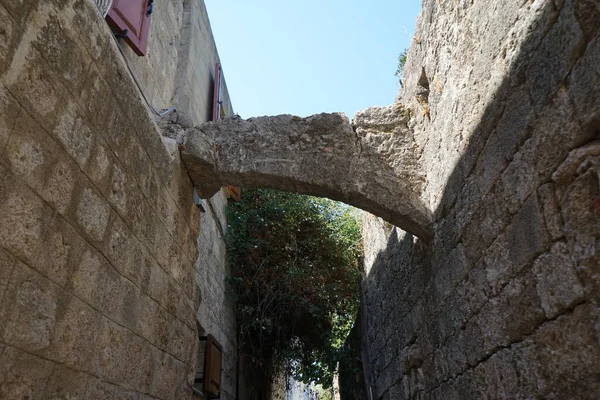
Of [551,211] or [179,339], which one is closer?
[551,211]

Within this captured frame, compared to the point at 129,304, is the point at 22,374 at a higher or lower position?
lower

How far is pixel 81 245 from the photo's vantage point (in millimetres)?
1854

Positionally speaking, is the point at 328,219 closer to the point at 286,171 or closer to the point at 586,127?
the point at 286,171

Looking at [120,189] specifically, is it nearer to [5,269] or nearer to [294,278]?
[5,269]

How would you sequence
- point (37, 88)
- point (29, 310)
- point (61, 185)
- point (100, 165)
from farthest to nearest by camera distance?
1. point (100, 165)
2. point (61, 185)
3. point (37, 88)
4. point (29, 310)

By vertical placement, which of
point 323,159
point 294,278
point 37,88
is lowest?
point 37,88

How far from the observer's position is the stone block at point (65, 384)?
63.4 inches

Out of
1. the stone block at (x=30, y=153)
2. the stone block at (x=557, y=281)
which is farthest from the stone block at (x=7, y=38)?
the stone block at (x=557, y=281)

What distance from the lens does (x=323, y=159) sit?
10.6 feet

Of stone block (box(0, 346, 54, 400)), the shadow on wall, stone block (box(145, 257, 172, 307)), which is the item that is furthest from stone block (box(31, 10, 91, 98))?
the shadow on wall

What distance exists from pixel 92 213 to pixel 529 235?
1748mm

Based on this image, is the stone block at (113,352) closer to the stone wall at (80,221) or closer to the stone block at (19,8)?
the stone wall at (80,221)

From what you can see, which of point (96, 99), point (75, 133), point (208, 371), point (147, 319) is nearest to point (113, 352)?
point (147, 319)

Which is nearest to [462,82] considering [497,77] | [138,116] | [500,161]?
[497,77]
